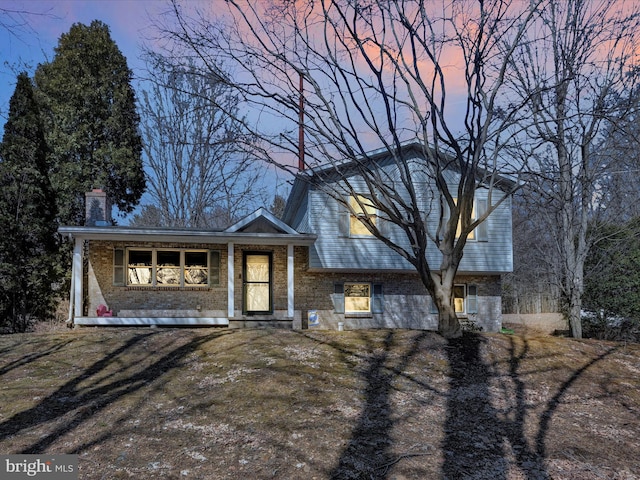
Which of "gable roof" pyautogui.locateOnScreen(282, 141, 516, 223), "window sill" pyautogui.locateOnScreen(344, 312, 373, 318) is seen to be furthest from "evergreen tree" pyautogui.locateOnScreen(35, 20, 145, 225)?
"window sill" pyautogui.locateOnScreen(344, 312, 373, 318)

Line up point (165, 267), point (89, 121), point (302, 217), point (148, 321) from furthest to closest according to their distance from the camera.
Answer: point (89, 121) → point (302, 217) → point (165, 267) → point (148, 321)

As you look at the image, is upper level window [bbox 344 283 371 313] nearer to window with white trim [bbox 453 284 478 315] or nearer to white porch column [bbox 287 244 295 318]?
white porch column [bbox 287 244 295 318]

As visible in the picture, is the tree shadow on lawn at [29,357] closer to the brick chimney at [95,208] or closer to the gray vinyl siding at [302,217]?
the brick chimney at [95,208]

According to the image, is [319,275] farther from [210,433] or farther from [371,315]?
[210,433]

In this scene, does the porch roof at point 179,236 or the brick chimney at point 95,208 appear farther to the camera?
the brick chimney at point 95,208

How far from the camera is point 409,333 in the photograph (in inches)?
356

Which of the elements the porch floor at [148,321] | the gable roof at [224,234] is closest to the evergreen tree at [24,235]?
the gable roof at [224,234]

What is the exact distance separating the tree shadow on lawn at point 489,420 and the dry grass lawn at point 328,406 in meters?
0.02

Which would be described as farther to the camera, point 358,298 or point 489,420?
point 358,298

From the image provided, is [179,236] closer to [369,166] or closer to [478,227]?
[369,166]

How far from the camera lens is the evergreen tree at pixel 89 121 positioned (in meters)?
18.9

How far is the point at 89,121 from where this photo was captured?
19.9 metres

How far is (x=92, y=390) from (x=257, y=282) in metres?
8.19

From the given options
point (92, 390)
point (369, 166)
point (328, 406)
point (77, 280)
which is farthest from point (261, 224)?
point (328, 406)
